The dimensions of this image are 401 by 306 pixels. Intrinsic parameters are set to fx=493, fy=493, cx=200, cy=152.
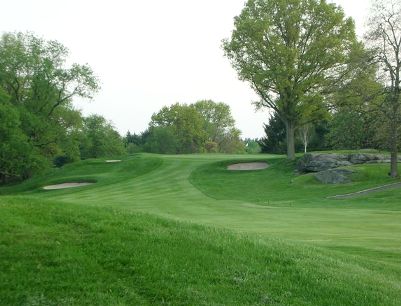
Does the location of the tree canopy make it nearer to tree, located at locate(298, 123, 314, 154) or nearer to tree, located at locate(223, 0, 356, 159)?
tree, located at locate(223, 0, 356, 159)

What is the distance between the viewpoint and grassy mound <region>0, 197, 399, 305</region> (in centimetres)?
648

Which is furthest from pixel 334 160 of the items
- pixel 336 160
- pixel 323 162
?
pixel 323 162

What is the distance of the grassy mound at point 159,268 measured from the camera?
648 centimetres

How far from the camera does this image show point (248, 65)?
4578cm

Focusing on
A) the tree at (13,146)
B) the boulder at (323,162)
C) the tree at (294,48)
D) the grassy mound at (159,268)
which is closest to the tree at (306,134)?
the tree at (294,48)

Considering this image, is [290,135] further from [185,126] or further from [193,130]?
[185,126]

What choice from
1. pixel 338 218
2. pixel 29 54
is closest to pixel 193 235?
pixel 338 218

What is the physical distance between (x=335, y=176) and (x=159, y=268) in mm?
31483

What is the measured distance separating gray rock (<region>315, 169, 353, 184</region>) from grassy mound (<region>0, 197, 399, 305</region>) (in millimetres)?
27773

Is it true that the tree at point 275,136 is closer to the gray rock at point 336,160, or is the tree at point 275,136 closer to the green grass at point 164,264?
the gray rock at point 336,160

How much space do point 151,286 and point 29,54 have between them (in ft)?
166

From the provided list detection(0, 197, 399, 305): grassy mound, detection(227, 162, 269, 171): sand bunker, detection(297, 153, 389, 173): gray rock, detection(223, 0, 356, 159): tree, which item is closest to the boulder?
detection(297, 153, 389, 173): gray rock

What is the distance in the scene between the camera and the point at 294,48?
144 ft

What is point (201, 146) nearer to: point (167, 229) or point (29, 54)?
point (29, 54)
